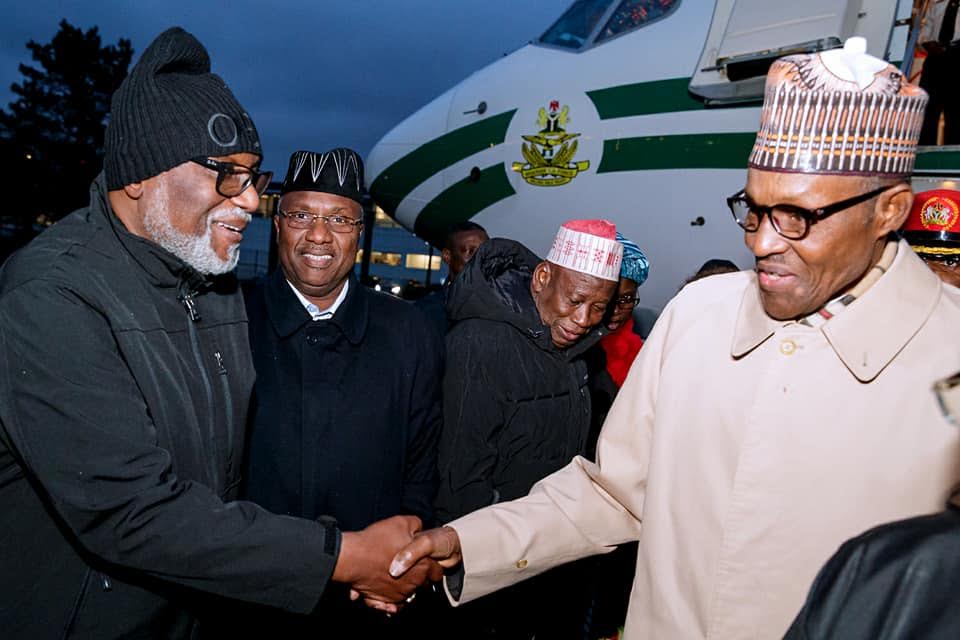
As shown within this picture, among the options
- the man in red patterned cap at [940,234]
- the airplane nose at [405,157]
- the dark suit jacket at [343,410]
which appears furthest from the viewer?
the airplane nose at [405,157]

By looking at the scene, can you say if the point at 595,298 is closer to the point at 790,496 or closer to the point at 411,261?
the point at 790,496

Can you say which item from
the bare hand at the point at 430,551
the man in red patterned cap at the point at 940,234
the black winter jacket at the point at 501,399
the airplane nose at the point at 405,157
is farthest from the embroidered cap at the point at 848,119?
the airplane nose at the point at 405,157

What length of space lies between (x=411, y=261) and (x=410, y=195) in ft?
131

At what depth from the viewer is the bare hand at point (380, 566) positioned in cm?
225

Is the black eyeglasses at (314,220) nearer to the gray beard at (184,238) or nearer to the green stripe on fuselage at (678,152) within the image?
the gray beard at (184,238)

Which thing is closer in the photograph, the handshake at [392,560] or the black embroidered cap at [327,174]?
the handshake at [392,560]

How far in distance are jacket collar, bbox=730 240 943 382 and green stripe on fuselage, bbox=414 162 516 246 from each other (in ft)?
18.8

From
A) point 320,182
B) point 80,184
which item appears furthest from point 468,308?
point 80,184

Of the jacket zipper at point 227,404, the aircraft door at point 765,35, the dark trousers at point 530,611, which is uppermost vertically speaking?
the aircraft door at point 765,35

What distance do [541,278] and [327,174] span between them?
1198mm

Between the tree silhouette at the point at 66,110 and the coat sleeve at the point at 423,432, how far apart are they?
1522 inches

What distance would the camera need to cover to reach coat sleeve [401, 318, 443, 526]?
2.95m

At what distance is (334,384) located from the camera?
2.77 metres

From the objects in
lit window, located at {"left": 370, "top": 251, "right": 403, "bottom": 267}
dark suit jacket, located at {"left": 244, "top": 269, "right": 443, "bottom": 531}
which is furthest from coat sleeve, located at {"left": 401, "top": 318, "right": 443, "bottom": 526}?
lit window, located at {"left": 370, "top": 251, "right": 403, "bottom": 267}
